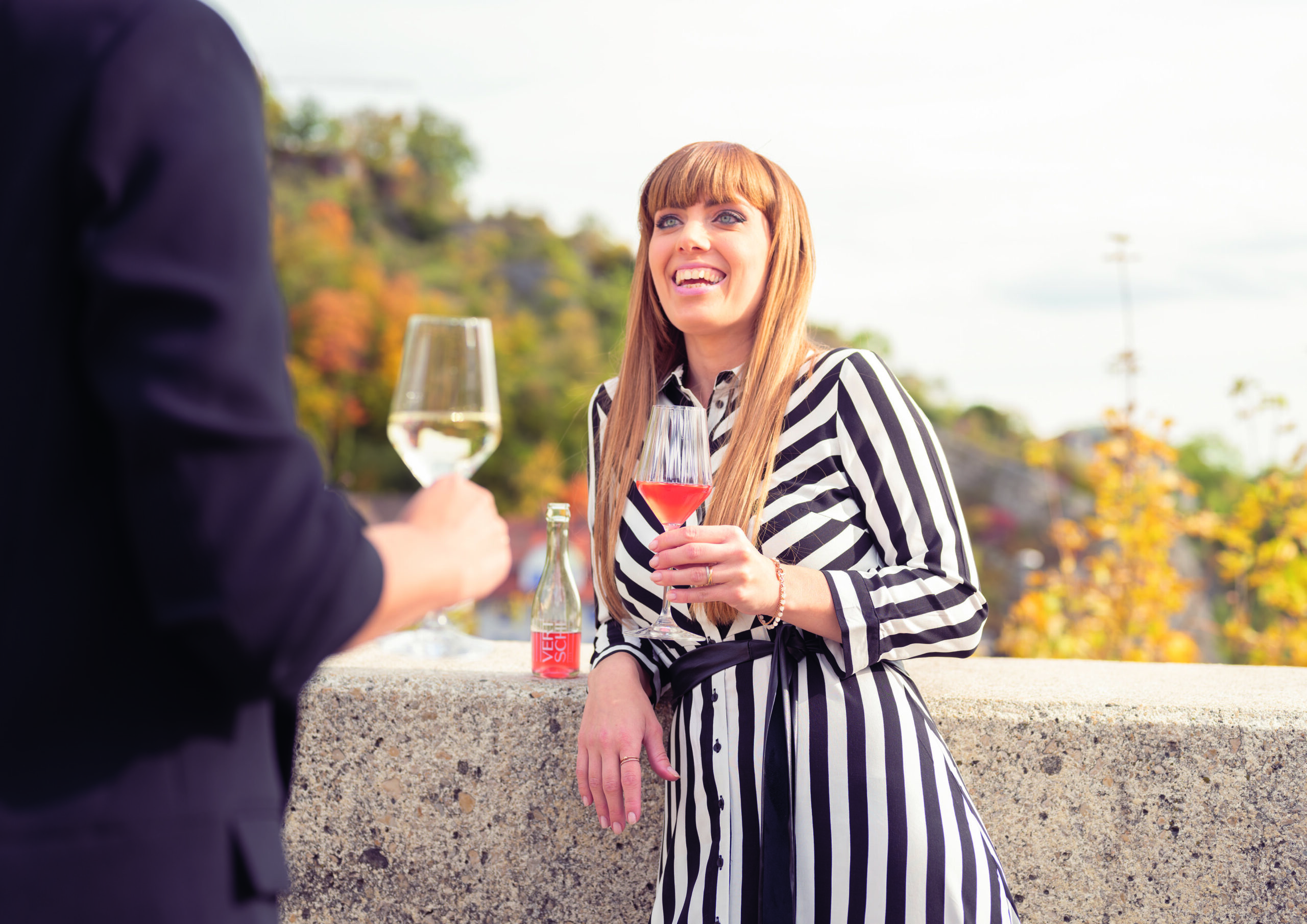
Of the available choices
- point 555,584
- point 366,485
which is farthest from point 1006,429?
point 555,584

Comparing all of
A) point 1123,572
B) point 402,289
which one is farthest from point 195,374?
point 402,289

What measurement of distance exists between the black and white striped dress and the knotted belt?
0.02 meters

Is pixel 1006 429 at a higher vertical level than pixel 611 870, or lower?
higher

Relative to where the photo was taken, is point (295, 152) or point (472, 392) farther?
point (295, 152)

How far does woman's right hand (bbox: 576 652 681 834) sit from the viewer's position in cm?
201

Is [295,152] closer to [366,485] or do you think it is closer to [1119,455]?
[366,485]

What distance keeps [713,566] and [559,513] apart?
0.66 meters

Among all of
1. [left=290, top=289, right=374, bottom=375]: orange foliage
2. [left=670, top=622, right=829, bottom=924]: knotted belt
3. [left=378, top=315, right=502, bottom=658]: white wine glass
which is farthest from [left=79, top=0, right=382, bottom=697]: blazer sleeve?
[left=290, top=289, right=374, bottom=375]: orange foliage

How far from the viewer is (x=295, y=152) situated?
146 feet

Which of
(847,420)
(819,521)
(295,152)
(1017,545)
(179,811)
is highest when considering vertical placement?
(295,152)

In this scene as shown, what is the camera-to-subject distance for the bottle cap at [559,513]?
2.29 meters

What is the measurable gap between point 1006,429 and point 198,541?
2375cm

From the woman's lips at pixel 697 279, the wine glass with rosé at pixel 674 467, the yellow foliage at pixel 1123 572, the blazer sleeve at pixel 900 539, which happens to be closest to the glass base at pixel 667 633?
the wine glass with rosé at pixel 674 467

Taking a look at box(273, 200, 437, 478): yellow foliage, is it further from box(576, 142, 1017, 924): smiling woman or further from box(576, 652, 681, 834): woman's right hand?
box(576, 652, 681, 834): woman's right hand
